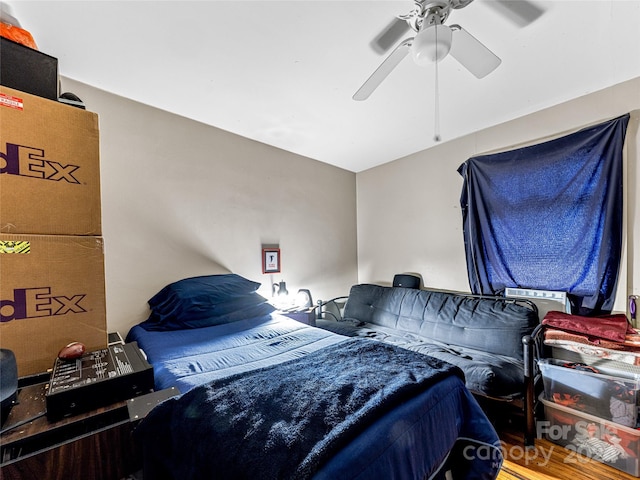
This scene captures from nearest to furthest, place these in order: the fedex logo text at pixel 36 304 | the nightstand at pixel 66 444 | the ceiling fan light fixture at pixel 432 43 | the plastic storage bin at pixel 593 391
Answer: the nightstand at pixel 66 444, the fedex logo text at pixel 36 304, the ceiling fan light fixture at pixel 432 43, the plastic storage bin at pixel 593 391

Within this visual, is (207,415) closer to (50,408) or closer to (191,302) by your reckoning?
(50,408)

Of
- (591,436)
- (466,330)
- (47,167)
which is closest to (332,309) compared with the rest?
(466,330)

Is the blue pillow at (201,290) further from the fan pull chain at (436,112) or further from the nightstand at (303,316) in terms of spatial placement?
the fan pull chain at (436,112)

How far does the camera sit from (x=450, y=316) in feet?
8.66

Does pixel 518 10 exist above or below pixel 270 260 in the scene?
above

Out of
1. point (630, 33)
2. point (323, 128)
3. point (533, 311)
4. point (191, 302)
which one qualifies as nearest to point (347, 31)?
point (323, 128)

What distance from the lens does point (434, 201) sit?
10.5 ft

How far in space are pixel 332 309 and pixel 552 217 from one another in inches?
102

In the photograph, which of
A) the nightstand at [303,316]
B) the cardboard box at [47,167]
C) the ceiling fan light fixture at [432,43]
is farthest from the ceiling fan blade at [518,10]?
the nightstand at [303,316]

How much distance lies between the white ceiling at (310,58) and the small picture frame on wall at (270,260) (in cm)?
131

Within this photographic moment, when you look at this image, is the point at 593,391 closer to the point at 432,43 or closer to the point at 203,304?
the point at 432,43

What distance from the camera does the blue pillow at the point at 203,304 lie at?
2.14m

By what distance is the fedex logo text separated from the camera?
944mm

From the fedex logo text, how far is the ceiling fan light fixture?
70.8 inches
